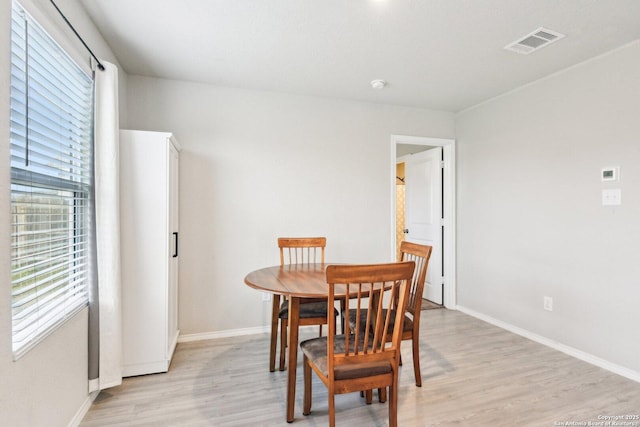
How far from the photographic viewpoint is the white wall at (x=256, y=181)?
3186mm

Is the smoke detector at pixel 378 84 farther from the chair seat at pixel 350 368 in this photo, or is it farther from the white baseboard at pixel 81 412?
the white baseboard at pixel 81 412

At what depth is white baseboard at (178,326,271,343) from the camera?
124 inches

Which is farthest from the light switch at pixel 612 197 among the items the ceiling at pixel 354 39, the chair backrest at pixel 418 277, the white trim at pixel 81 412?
the white trim at pixel 81 412

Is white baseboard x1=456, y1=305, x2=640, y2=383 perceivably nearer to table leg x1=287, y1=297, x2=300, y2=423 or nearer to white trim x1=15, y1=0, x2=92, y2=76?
table leg x1=287, y1=297, x2=300, y2=423

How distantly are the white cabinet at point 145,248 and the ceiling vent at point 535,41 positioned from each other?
2.66m

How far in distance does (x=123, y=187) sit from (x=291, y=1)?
167 cm

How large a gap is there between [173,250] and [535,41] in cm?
319

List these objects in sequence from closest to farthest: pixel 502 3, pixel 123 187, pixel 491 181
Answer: pixel 502 3 → pixel 123 187 → pixel 491 181

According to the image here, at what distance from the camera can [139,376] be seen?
2.45 meters

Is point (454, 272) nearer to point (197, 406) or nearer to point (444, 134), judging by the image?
point (444, 134)

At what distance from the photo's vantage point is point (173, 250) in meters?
2.76

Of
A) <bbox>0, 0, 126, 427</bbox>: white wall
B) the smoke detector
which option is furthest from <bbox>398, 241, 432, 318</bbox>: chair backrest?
<bbox>0, 0, 126, 427</bbox>: white wall

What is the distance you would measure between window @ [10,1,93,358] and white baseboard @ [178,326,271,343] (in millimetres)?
1309

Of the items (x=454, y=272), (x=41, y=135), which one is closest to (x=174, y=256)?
(x=41, y=135)
